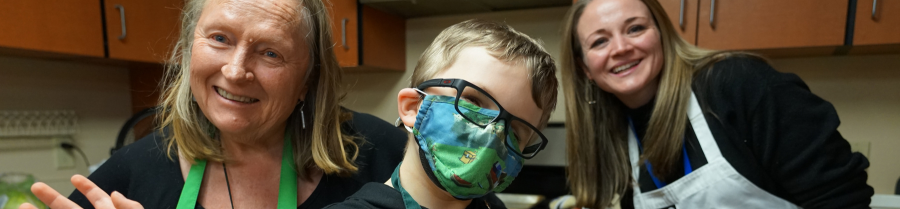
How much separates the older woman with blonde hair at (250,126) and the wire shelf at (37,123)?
1169 mm

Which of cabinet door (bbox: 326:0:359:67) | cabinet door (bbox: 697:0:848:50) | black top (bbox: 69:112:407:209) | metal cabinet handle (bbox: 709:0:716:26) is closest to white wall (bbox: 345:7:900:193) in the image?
cabinet door (bbox: 326:0:359:67)

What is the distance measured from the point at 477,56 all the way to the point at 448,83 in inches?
2.6

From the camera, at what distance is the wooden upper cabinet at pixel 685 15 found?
1484 millimetres

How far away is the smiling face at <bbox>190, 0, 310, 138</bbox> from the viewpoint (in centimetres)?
78

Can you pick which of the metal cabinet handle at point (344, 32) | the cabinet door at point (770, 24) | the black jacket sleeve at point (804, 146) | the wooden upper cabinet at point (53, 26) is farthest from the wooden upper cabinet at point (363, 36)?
the black jacket sleeve at point (804, 146)


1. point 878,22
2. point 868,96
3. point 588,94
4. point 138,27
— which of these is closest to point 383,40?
point 138,27

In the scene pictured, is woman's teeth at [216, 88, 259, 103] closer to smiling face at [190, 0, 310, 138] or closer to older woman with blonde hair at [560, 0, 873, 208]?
smiling face at [190, 0, 310, 138]

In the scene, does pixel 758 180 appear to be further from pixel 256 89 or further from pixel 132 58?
pixel 132 58

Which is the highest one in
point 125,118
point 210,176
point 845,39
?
point 845,39

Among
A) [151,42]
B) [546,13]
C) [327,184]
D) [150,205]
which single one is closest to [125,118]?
[151,42]

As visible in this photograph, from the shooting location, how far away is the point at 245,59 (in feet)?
2.59

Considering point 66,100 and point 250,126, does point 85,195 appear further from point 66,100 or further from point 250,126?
point 66,100

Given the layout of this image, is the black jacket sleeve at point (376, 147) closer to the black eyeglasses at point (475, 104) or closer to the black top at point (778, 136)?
the black eyeglasses at point (475, 104)

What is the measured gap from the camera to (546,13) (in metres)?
1.99
